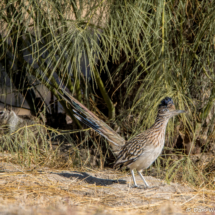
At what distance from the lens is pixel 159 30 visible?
14.0 feet

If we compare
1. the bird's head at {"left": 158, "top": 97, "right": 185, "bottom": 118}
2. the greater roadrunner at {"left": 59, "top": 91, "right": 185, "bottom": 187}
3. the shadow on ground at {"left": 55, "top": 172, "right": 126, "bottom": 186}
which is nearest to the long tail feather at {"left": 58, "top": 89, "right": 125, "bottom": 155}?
the greater roadrunner at {"left": 59, "top": 91, "right": 185, "bottom": 187}

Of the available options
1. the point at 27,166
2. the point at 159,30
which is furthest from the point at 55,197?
the point at 159,30

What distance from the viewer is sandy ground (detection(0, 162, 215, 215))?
2.50 meters

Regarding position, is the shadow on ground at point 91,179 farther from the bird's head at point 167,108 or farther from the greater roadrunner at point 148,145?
the bird's head at point 167,108

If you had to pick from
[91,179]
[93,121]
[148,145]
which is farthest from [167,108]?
[91,179]

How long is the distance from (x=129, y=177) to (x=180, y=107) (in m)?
0.99

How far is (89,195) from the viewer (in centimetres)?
304

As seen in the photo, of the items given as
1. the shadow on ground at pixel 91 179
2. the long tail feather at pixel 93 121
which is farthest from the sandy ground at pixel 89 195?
the long tail feather at pixel 93 121

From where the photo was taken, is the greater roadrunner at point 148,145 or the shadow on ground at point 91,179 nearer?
the greater roadrunner at point 148,145

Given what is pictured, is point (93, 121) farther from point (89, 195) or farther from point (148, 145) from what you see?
point (89, 195)

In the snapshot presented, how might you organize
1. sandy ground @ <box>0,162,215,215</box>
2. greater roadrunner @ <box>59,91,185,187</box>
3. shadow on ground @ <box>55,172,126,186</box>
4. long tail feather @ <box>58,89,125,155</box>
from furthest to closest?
long tail feather @ <box>58,89,125,155</box>
shadow on ground @ <box>55,172,126,186</box>
greater roadrunner @ <box>59,91,185,187</box>
sandy ground @ <box>0,162,215,215</box>

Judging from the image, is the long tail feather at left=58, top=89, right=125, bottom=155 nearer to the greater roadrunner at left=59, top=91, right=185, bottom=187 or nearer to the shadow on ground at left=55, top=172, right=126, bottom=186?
the greater roadrunner at left=59, top=91, right=185, bottom=187

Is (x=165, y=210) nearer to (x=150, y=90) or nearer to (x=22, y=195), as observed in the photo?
(x=22, y=195)

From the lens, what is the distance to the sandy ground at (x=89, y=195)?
2498 millimetres
